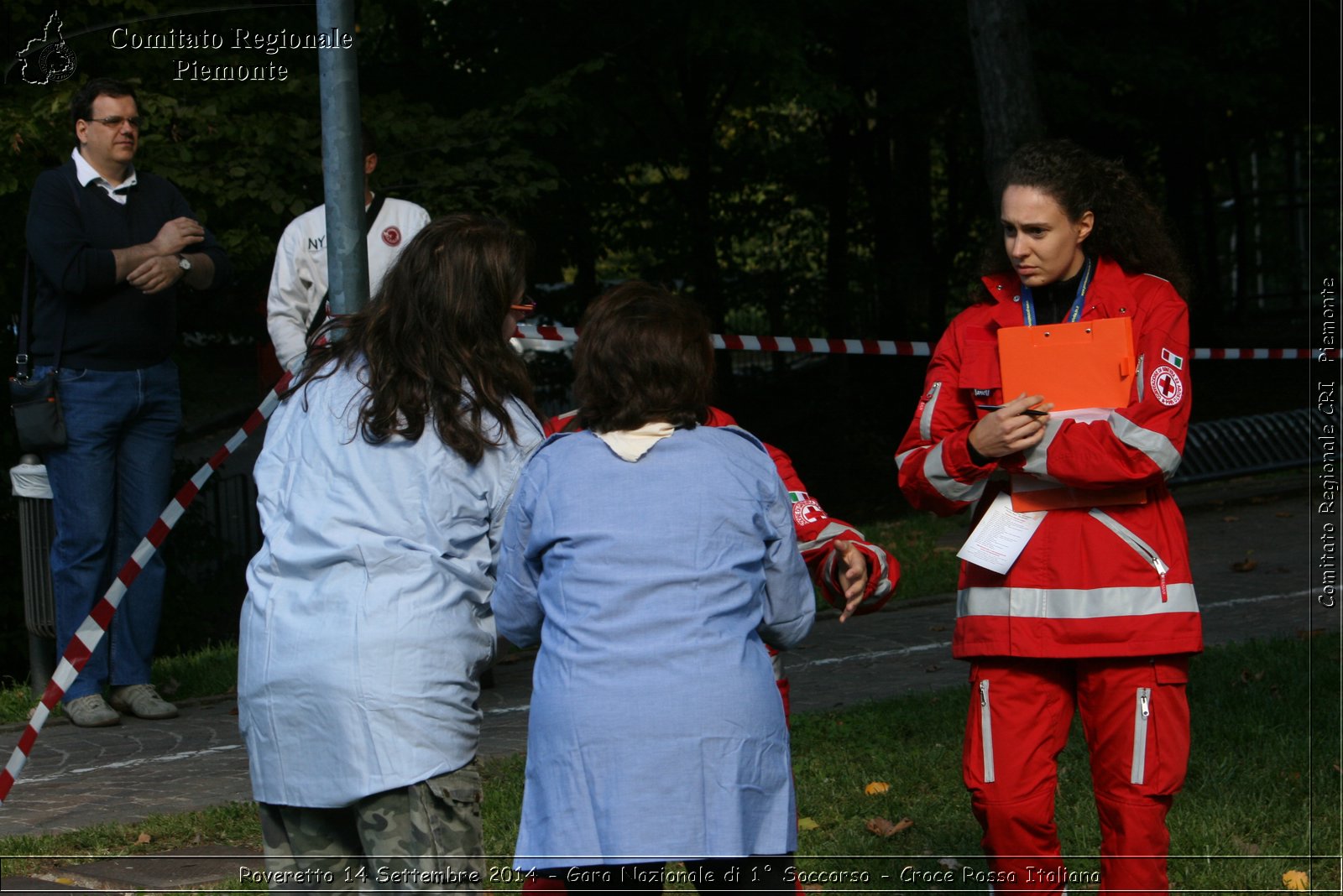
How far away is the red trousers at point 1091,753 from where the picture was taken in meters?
3.79

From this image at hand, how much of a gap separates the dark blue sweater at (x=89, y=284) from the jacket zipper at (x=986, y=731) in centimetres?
435

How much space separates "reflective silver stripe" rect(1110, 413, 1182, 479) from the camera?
377cm

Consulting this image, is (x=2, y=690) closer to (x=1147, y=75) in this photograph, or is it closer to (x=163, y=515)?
(x=163, y=515)

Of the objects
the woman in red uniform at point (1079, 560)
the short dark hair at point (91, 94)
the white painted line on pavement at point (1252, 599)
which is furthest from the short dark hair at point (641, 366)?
the white painted line on pavement at point (1252, 599)

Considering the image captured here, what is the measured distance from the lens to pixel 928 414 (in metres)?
4.13

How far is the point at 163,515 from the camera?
19.8ft

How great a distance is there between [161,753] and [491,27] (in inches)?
456

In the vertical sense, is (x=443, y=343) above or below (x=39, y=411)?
above

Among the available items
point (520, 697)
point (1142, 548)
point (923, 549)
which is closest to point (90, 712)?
point (520, 697)

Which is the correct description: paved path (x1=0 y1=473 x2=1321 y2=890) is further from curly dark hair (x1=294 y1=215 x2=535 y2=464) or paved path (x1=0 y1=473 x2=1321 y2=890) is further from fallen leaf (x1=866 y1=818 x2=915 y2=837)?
curly dark hair (x1=294 y1=215 x2=535 y2=464)

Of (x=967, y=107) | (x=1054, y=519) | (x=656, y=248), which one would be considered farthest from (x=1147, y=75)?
(x=1054, y=519)

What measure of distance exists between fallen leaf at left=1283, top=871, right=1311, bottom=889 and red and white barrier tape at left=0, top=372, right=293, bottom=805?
3.30 metres

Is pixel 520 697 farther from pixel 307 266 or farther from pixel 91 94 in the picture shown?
pixel 91 94

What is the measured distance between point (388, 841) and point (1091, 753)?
1.85 metres
